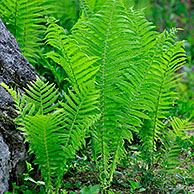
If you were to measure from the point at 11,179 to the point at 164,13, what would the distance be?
486 centimetres

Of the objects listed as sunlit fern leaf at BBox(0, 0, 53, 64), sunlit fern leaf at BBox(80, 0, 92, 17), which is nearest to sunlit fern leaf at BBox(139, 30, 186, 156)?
sunlit fern leaf at BBox(80, 0, 92, 17)

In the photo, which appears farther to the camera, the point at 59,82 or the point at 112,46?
the point at 59,82

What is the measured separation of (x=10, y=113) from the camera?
5.16ft

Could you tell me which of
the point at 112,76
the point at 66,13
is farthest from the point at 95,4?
the point at 112,76

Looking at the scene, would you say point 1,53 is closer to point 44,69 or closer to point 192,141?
point 44,69

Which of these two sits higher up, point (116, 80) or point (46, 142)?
point (116, 80)

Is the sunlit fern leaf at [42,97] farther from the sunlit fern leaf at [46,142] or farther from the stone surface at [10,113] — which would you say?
the stone surface at [10,113]

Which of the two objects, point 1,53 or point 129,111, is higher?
point 1,53

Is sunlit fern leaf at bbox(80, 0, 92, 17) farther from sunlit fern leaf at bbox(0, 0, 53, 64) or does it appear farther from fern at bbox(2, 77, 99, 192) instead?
fern at bbox(2, 77, 99, 192)

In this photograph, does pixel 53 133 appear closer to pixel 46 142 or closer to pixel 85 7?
pixel 46 142

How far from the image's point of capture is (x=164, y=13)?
5.56 metres

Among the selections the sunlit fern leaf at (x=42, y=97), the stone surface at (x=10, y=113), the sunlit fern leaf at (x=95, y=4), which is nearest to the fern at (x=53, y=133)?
the sunlit fern leaf at (x=42, y=97)

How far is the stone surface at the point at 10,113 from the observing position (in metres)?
1.46

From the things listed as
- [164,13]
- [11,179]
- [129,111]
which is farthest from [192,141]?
[164,13]
